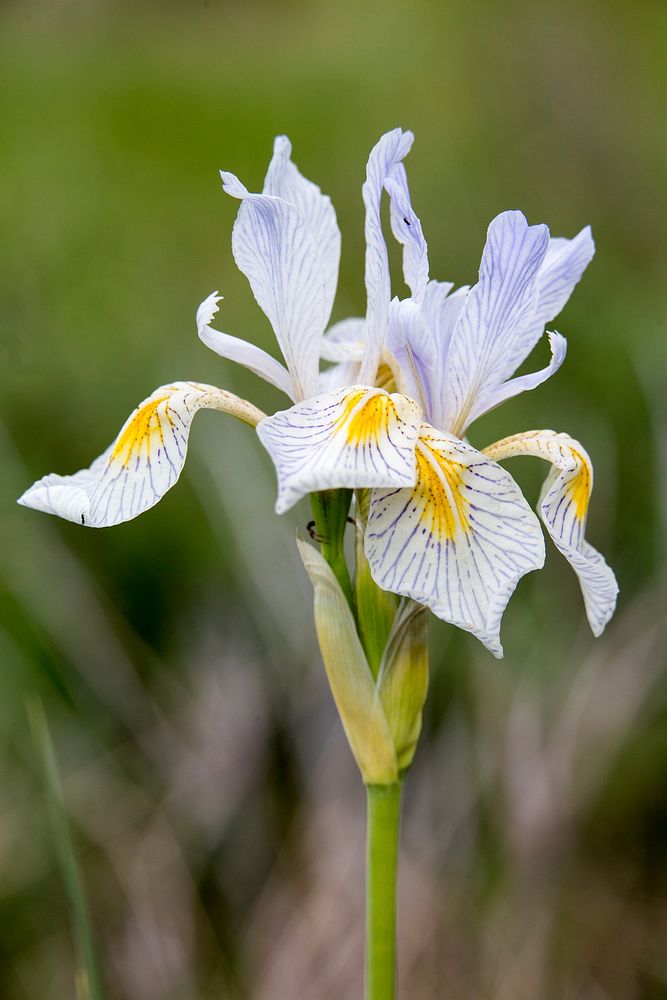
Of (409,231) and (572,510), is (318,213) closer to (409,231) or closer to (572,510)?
(409,231)

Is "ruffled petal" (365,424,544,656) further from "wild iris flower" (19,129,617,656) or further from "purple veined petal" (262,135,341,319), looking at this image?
"purple veined petal" (262,135,341,319)

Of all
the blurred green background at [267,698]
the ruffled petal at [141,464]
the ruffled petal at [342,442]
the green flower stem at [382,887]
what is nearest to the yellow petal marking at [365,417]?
the ruffled petal at [342,442]

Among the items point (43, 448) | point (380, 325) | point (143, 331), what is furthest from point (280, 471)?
point (143, 331)

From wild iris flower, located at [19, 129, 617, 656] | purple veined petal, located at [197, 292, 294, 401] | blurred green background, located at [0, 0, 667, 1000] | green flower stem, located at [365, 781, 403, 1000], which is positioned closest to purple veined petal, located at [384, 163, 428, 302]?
wild iris flower, located at [19, 129, 617, 656]

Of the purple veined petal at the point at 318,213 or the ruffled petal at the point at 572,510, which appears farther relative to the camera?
the purple veined petal at the point at 318,213

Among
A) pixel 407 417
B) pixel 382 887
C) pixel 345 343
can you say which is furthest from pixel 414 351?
pixel 382 887

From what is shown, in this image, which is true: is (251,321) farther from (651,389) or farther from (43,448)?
(651,389)

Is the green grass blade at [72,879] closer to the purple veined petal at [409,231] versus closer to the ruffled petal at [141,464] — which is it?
the ruffled petal at [141,464]
